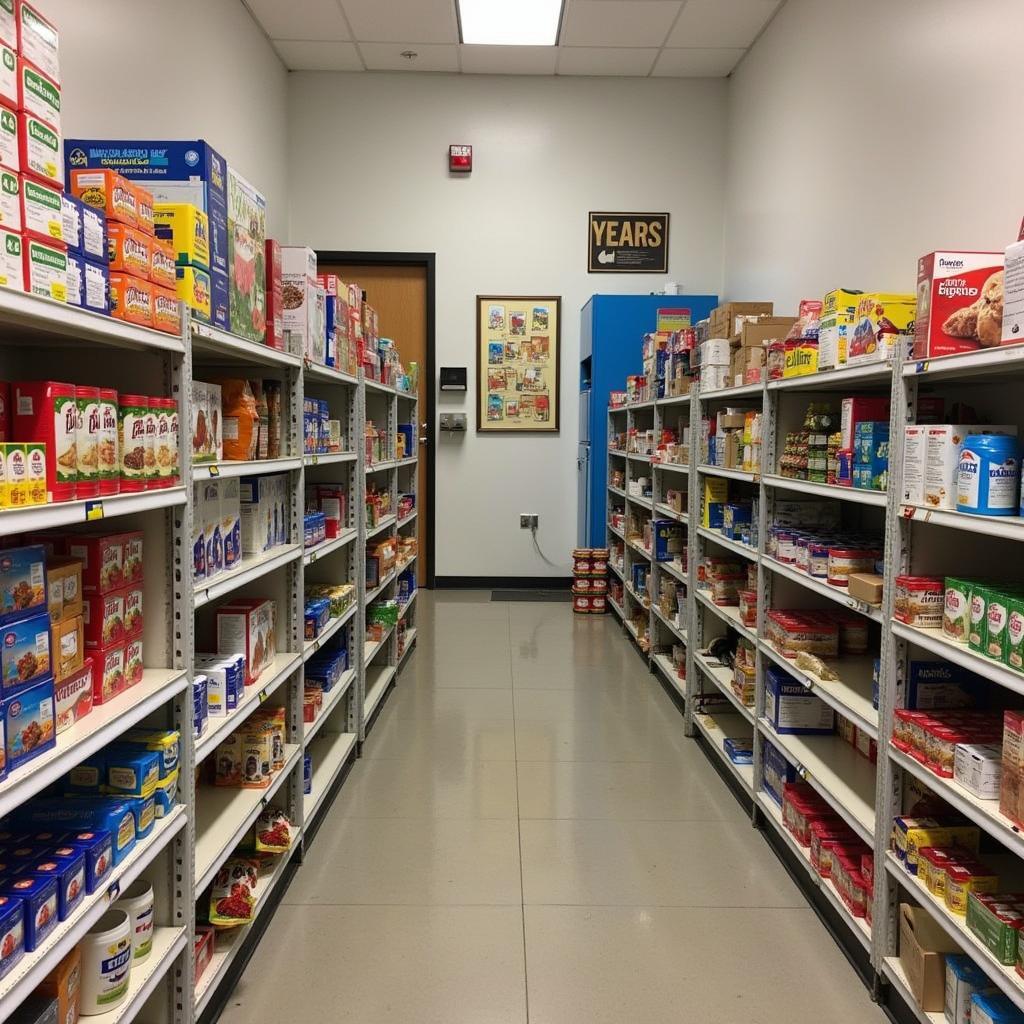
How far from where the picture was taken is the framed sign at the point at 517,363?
750 cm

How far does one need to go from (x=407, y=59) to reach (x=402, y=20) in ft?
2.40

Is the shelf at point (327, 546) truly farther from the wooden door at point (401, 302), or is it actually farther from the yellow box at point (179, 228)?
the wooden door at point (401, 302)

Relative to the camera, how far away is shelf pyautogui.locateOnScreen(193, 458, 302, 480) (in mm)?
1993

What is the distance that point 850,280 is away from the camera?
4391 millimetres

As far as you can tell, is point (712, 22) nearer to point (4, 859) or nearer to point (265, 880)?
point (265, 880)

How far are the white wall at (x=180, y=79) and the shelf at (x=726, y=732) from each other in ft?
12.1

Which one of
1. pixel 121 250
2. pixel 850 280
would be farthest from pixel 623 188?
pixel 121 250

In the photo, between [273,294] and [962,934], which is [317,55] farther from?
[962,934]

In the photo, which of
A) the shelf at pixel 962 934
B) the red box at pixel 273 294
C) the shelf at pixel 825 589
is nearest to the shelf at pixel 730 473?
Result: the shelf at pixel 825 589

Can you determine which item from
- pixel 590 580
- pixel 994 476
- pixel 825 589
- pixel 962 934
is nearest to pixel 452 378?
pixel 590 580

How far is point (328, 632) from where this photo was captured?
331 cm

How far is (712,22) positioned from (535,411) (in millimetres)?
3224

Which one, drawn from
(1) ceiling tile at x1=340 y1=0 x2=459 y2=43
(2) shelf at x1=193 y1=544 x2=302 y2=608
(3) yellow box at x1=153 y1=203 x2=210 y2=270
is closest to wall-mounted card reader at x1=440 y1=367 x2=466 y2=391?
(1) ceiling tile at x1=340 y1=0 x2=459 y2=43

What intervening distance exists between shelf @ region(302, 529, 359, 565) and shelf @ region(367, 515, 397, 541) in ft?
1.29
